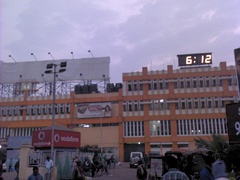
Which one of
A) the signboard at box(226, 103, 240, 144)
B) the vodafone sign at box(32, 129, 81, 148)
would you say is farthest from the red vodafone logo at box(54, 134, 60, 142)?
the signboard at box(226, 103, 240, 144)

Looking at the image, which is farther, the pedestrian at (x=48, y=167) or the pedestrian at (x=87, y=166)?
the pedestrian at (x=87, y=166)

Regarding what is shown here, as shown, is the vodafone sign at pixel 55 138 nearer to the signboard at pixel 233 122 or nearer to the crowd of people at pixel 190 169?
the crowd of people at pixel 190 169

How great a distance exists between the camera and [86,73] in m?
59.5

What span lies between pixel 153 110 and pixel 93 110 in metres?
11.2

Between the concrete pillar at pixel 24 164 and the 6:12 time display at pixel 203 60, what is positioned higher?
the 6:12 time display at pixel 203 60

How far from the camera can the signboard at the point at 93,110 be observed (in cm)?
5706

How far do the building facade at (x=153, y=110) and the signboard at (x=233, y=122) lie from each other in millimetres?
44803

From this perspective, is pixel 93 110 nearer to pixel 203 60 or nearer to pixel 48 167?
pixel 203 60

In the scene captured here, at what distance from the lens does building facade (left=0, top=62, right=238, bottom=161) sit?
178 ft

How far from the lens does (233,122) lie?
9461 mm

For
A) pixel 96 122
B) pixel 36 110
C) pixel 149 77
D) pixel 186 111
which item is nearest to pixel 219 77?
pixel 186 111

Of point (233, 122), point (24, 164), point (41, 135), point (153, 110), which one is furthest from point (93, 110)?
point (233, 122)

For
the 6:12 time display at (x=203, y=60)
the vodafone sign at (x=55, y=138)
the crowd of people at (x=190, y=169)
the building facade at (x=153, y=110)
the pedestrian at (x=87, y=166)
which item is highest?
the 6:12 time display at (x=203, y=60)

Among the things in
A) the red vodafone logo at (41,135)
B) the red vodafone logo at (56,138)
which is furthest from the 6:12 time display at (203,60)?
the red vodafone logo at (41,135)
